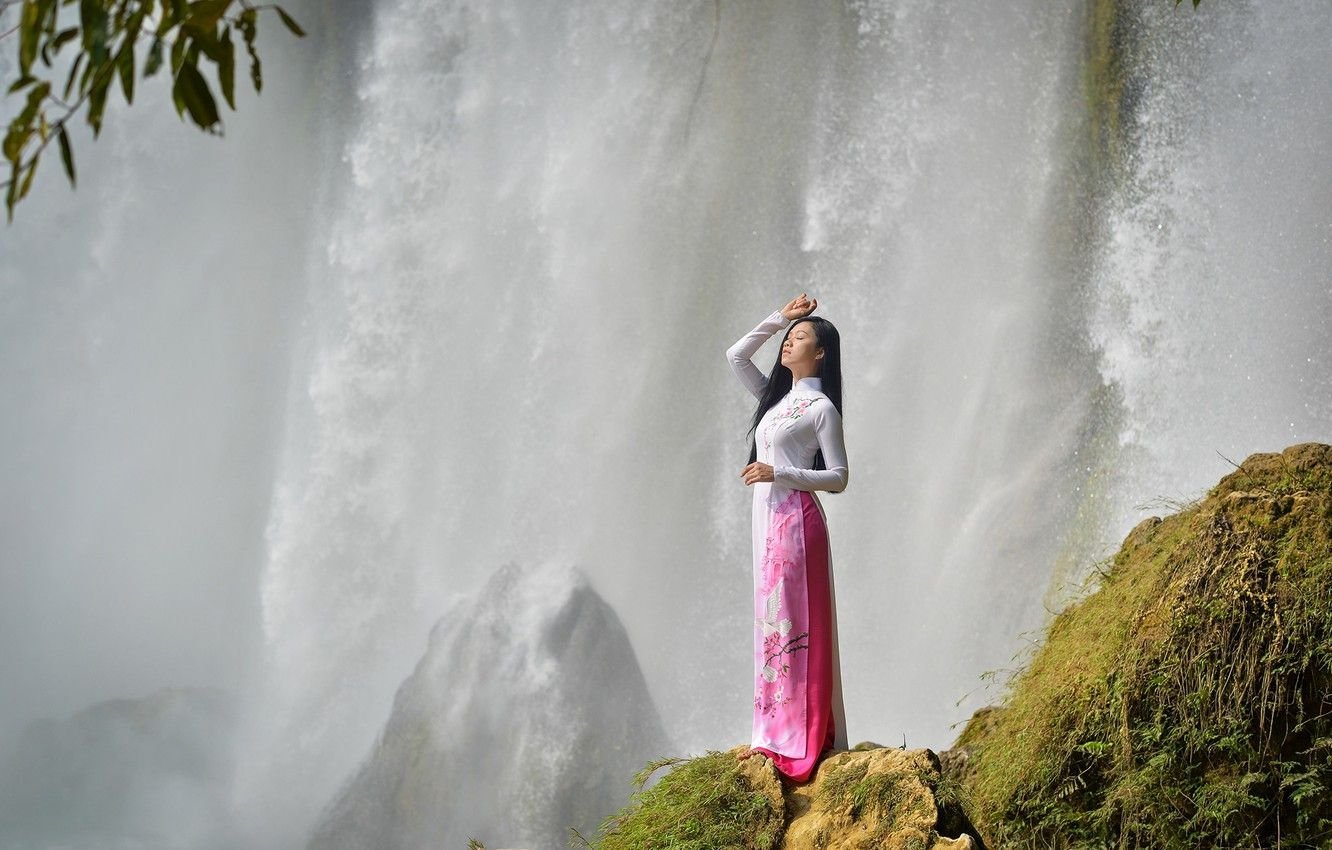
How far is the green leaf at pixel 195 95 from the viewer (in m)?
2.10

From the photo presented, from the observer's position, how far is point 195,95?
2.12m

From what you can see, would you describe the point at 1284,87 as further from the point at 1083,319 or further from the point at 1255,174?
the point at 1083,319

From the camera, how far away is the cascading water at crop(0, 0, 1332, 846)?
10.3 m

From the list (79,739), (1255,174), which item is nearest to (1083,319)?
(1255,174)

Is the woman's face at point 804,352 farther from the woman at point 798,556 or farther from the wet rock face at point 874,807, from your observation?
the wet rock face at point 874,807

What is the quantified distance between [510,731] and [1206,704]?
8751 millimetres

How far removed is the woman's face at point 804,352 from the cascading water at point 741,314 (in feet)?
19.3

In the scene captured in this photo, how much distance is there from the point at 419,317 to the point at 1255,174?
8258 mm

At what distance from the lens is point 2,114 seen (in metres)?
17.0

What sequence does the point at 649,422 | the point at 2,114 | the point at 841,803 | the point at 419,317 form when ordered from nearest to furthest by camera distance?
the point at 841,803 < the point at 649,422 < the point at 419,317 < the point at 2,114

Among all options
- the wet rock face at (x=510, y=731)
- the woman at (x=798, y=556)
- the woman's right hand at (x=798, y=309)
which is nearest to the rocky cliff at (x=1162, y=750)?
the woman at (x=798, y=556)

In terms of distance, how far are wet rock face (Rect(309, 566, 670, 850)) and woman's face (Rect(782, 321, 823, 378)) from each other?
740 centimetres

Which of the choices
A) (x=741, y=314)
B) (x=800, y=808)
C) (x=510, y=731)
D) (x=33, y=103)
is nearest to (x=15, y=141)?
(x=33, y=103)

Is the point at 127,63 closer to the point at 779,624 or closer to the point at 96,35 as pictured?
the point at 96,35
